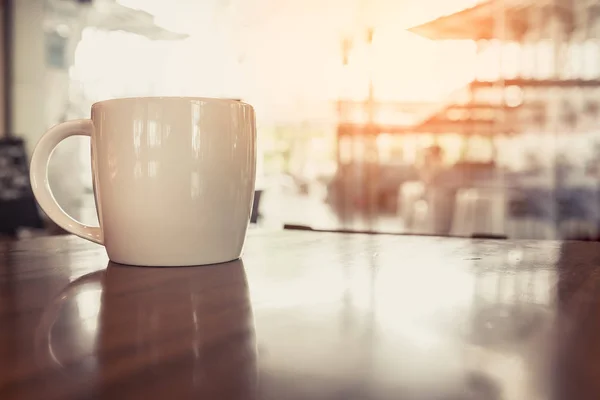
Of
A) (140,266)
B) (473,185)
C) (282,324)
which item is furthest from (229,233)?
(473,185)

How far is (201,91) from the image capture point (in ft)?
10.9

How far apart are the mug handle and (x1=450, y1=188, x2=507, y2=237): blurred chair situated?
274cm

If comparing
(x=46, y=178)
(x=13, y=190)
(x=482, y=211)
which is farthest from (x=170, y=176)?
(x=482, y=211)

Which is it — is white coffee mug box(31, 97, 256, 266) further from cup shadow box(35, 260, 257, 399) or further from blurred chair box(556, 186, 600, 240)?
blurred chair box(556, 186, 600, 240)

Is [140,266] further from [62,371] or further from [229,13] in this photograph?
[229,13]

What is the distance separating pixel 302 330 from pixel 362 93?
3.08 meters

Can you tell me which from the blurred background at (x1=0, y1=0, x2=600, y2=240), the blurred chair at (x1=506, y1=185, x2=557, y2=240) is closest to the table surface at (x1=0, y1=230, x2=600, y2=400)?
the blurred background at (x1=0, y1=0, x2=600, y2=240)

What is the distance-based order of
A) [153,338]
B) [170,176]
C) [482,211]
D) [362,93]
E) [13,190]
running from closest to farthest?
[153,338]
[170,176]
[13,190]
[482,211]
[362,93]

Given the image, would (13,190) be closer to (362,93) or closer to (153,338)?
(362,93)

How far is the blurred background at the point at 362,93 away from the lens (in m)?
2.89

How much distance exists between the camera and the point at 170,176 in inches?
14.9

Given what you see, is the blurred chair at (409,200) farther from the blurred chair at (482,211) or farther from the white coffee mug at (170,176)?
the white coffee mug at (170,176)

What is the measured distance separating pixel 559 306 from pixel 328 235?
36 centimetres

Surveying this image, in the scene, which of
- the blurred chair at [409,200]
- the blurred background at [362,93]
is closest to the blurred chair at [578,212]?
the blurred background at [362,93]
